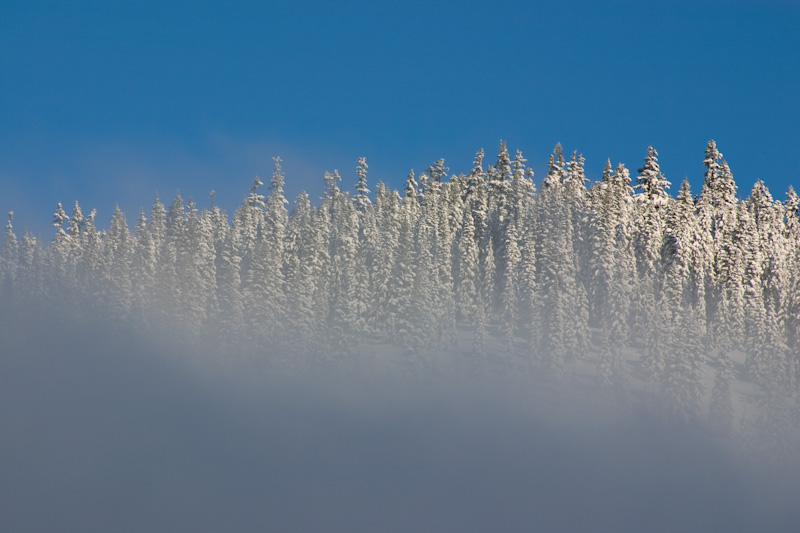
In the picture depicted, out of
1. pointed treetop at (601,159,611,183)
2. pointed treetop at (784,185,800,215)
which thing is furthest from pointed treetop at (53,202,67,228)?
pointed treetop at (784,185,800,215)

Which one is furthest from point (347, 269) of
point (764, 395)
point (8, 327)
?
point (8, 327)

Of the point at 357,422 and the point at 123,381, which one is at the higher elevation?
the point at 123,381

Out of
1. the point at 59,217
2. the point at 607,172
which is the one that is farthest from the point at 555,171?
the point at 59,217

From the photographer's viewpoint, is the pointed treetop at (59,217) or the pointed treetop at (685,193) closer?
the pointed treetop at (685,193)

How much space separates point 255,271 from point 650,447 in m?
36.8

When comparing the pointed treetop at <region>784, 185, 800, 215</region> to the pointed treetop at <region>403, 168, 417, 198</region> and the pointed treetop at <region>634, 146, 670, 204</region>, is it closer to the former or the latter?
the pointed treetop at <region>634, 146, 670, 204</region>

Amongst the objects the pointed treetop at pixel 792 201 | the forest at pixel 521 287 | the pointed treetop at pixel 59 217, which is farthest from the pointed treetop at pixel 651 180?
the pointed treetop at pixel 59 217

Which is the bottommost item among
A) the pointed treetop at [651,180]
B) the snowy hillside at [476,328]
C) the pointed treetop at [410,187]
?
the snowy hillside at [476,328]

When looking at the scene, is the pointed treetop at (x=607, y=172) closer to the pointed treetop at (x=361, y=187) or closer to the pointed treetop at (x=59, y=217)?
the pointed treetop at (x=361, y=187)

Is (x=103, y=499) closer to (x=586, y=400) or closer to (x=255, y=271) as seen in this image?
(x=255, y=271)

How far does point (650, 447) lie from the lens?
261 ft

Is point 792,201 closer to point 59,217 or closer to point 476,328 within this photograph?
point 476,328

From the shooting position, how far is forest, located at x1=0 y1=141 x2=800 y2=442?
78.0 m

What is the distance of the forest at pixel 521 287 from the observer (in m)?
78.0
